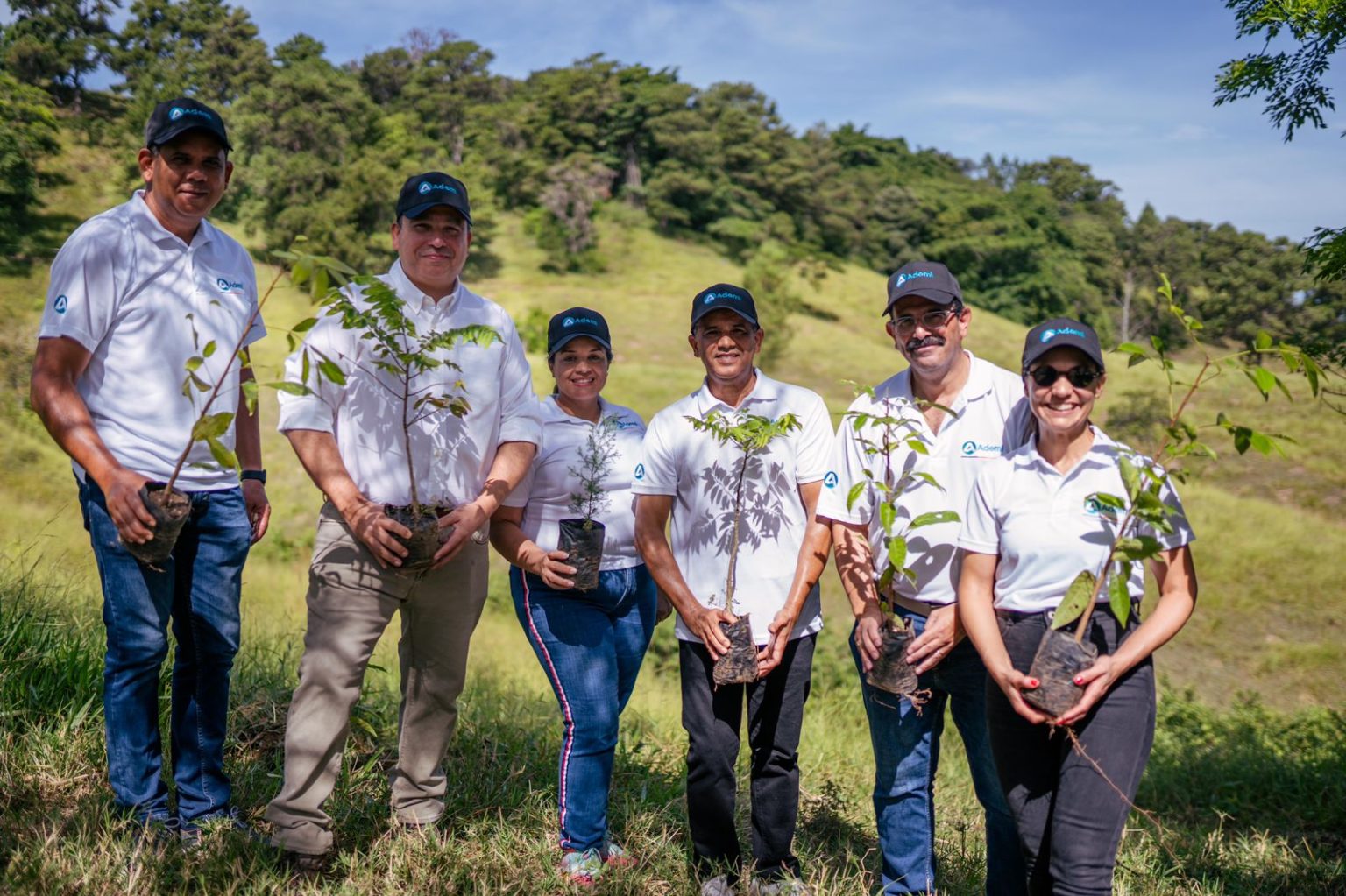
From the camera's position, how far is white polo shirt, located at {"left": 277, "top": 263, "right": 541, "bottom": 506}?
11.8ft

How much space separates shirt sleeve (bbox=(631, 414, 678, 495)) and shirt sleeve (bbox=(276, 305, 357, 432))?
3.60ft

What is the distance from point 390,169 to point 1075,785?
58.5 m

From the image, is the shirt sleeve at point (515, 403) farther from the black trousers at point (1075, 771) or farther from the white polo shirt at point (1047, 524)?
the black trousers at point (1075, 771)

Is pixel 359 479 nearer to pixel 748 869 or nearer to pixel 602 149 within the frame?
pixel 748 869

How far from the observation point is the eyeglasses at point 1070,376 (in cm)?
311

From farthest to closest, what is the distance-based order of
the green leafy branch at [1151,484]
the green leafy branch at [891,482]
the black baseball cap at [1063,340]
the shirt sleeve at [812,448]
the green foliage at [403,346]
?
the shirt sleeve at [812,448], the green foliage at [403,346], the green leafy branch at [891,482], the black baseball cap at [1063,340], the green leafy branch at [1151,484]

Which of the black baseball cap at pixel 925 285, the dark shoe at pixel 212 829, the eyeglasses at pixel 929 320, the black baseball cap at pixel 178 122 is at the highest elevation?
the black baseball cap at pixel 178 122

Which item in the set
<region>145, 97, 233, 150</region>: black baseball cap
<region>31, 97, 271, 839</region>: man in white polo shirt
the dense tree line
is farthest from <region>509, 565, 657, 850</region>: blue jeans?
the dense tree line

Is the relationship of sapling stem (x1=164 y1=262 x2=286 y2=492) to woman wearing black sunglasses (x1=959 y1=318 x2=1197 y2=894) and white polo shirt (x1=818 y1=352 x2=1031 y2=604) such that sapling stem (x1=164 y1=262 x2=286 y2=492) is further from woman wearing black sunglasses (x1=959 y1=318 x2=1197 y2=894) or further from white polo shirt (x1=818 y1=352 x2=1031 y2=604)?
woman wearing black sunglasses (x1=959 y1=318 x2=1197 y2=894)

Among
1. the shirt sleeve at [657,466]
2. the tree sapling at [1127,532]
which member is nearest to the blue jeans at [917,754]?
the tree sapling at [1127,532]

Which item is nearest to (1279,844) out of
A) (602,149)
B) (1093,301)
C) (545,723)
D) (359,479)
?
(545,723)

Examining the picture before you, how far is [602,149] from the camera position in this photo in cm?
7656

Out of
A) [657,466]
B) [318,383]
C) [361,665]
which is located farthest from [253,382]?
[657,466]

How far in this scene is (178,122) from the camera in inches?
137
